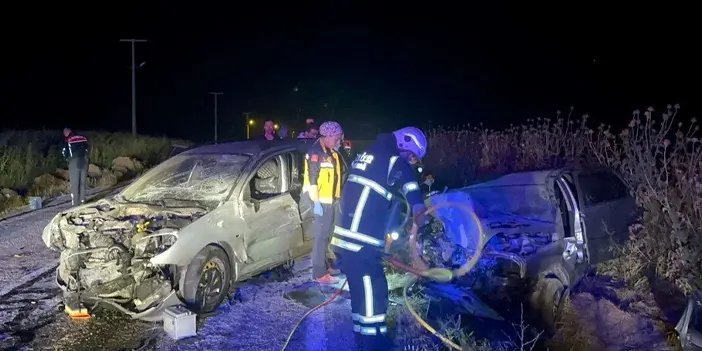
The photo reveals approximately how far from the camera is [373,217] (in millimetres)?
4574

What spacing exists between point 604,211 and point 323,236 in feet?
10.1

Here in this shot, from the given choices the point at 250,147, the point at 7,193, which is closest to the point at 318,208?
the point at 250,147

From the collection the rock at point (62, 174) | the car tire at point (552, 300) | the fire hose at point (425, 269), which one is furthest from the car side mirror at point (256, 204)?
the rock at point (62, 174)

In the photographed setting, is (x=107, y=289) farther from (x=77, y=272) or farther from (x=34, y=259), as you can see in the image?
(x=34, y=259)

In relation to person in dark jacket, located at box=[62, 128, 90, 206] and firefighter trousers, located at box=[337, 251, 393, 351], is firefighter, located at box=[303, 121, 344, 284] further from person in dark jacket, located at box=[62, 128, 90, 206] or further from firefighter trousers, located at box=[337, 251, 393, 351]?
person in dark jacket, located at box=[62, 128, 90, 206]

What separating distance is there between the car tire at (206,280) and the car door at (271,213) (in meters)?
0.39

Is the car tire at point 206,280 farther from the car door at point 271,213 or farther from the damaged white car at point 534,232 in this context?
the damaged white car at point 534,232

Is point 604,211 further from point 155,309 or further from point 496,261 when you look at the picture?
point 155,309

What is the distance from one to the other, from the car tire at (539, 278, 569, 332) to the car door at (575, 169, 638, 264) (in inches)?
33.9

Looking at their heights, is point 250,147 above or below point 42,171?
above

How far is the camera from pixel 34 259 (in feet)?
28.1

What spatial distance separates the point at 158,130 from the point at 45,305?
6018 cm

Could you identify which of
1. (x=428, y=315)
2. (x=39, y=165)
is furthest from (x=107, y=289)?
(x=39, y=165)

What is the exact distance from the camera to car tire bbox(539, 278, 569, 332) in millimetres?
5887
